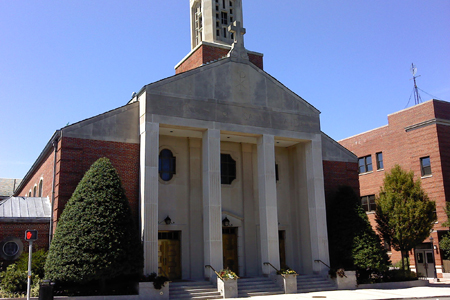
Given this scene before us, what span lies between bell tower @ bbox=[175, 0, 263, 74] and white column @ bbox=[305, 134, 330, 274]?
27.9 feet

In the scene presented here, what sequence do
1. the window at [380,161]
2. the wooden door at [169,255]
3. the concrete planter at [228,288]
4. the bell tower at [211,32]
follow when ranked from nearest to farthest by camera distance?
the concrete planter at [228,288], the wooden door at [169,255], the bell tower at [211,32], the window at [380,161]

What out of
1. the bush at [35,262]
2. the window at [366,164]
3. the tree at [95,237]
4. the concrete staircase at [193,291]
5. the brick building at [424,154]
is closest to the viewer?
the tree at [95,237]

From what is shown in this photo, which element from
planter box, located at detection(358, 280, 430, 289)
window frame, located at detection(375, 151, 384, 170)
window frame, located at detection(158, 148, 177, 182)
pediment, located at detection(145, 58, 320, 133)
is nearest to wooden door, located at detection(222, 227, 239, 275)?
window frame, located at detection(158, 148, 177, 182)

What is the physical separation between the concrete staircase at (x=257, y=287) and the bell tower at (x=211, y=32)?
1498cm

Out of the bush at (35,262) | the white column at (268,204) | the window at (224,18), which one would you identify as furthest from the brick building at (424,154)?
the bush at (35,262)

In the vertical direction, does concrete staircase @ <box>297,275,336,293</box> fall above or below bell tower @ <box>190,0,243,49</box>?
below

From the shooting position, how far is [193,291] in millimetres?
20359

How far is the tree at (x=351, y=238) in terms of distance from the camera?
24.0 metres

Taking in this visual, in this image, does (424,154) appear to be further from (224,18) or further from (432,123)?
(224,18)

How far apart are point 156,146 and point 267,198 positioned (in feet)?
22.5

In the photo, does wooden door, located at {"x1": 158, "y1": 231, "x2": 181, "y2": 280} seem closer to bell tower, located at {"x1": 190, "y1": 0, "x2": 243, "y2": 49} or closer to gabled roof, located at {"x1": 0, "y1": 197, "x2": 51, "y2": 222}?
gabled roof, located at {"x1": 0, "y1": 197, "x2": 51, "y2": 222}

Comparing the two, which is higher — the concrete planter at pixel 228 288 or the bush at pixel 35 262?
the bush at pixel 35 262

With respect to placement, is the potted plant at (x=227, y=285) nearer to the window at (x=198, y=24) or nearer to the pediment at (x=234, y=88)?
the pediment at (x=234, y=88)

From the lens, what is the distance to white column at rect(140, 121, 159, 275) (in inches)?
798
